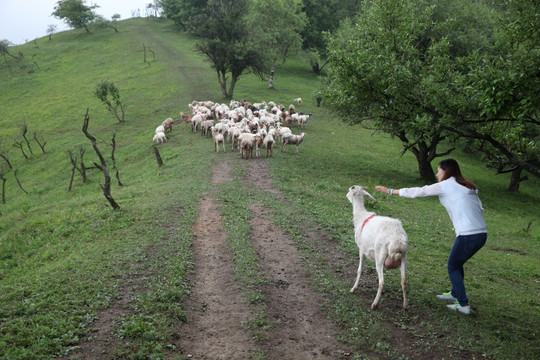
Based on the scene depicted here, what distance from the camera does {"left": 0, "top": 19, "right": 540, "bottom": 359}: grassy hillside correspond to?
23.9 ft

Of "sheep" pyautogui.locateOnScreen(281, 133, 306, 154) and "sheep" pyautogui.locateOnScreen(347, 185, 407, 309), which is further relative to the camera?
"sheep" pyautogui.locateOnScreen(281, 133, 306, 154)

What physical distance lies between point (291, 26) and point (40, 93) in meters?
37.5

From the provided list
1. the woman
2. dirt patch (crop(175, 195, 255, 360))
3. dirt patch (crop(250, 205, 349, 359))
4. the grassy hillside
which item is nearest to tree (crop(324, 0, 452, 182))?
the woman

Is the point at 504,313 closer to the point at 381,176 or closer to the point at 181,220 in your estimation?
the point at 181,220

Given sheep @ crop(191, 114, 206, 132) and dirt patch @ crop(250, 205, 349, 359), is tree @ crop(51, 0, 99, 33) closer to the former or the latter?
sheep @ crop(191, 114, 206, 132)

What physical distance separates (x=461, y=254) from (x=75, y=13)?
9878 centimetres

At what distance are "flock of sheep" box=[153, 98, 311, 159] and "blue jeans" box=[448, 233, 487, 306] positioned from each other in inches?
675

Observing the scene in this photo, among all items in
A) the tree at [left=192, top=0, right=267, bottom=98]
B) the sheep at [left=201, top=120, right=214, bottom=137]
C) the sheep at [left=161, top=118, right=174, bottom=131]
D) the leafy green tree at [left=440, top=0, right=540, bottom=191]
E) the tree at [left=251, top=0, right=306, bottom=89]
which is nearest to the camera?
the leafy green tree at [left=440, top=0, right=540, bottom=191]

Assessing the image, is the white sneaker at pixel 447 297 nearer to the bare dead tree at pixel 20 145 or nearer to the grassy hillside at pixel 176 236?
the grassy hillside at pixel 176 236

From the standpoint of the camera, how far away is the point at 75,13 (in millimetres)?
86125

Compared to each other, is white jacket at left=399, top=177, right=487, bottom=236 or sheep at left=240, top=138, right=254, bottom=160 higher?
white jacket at left=399, top=177, right=487, bottom=236

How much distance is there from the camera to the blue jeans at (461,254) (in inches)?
283

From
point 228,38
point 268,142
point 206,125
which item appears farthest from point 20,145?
point 268,142

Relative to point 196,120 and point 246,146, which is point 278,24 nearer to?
point 196,120
